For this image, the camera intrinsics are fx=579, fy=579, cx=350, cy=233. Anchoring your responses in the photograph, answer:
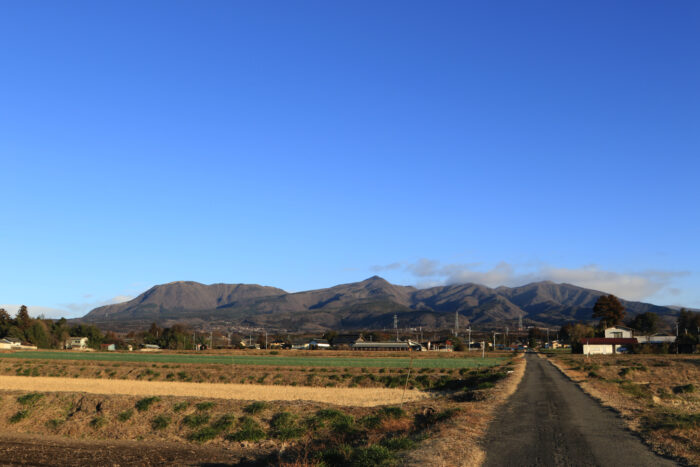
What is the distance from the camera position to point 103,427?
29219 millimetres

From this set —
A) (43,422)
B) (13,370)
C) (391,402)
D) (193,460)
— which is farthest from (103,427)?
(13,370)

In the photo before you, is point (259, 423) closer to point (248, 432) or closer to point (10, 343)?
point (248, 432)

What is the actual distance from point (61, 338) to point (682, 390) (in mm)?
176911

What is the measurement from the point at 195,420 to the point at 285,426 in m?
4.91

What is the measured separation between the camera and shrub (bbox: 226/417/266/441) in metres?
25.5

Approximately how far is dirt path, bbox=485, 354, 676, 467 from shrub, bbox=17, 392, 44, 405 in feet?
87.0

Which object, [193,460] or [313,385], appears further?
[313,385]

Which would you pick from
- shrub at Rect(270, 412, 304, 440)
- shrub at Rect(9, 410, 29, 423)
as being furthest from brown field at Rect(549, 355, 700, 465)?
shrub at Rect(9, 410, 29, 423)

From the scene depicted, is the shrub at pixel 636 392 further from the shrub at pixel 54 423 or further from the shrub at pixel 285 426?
the shrub at pixel 54 423

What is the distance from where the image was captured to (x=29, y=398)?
34.4 meters

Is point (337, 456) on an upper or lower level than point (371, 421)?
upper

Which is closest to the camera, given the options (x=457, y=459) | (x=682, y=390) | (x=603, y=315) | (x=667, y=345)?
(x=457, y=459)

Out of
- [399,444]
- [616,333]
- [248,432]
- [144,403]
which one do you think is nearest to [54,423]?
[144,403]

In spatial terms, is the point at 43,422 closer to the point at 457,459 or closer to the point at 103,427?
the point at 103,427
